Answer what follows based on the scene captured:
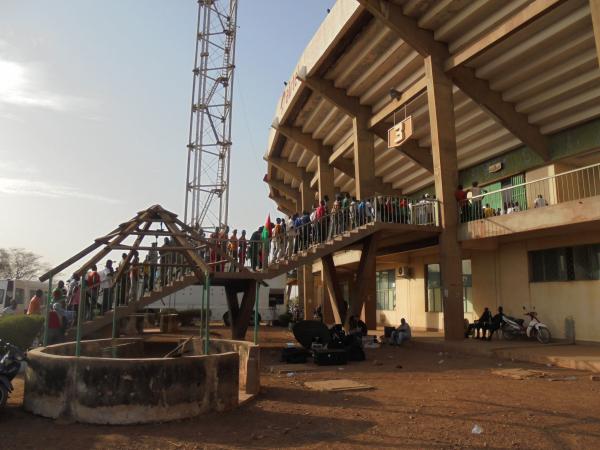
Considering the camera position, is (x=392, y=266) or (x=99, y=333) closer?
(x=99, y=333)

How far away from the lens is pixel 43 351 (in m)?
7.80

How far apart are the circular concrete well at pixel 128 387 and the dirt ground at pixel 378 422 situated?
0.16 m

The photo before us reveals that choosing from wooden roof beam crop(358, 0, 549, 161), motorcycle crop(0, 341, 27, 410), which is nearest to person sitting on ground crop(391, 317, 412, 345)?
wooden roof beam crop(358, 0, 549, 161)

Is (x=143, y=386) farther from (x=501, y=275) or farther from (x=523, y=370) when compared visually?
(x=501, y=275)

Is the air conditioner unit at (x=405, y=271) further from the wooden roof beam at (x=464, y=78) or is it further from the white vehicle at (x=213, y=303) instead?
the white vehicle at (x=213, y=303)

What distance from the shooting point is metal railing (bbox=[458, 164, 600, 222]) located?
1705 centimetres

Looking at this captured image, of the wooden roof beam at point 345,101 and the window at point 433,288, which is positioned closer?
the wooden roof beam at point 345,101

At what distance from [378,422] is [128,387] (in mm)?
3274

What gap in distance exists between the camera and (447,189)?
17.1 meters

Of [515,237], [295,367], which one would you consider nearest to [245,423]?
[295,367]

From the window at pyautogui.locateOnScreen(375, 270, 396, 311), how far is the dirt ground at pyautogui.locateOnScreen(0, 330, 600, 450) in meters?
17.4

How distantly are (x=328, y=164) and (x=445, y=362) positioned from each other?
17323 mm

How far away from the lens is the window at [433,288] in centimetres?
2278

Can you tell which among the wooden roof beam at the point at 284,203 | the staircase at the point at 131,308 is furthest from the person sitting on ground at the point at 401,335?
the wooden roof beam at the point at 284,203
